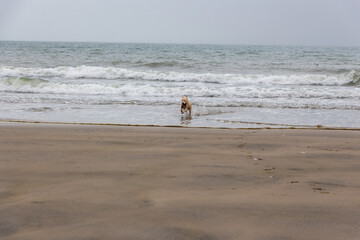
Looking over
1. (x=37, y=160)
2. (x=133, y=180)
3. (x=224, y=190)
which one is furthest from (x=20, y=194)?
(x=224, y=190)

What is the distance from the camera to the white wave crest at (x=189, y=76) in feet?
63.4

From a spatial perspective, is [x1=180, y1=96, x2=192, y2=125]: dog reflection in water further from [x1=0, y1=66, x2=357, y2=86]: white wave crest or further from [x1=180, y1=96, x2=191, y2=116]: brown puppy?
[x1=0, y1=66, x2=357, y2=86]: white wave crest

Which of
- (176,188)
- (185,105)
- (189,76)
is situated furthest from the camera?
(189,76)

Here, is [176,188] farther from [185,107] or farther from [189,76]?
[189,76]

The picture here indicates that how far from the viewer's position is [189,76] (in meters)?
20.5

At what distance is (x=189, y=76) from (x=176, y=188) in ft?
56.6

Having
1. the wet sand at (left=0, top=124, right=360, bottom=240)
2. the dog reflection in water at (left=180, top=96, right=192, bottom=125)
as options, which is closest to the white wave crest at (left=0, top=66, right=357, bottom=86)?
the dog reflection in water at (left=180, top=96, right=192, bottom=125)

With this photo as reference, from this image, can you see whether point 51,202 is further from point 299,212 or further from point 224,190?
point 299,212

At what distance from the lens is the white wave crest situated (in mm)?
19312

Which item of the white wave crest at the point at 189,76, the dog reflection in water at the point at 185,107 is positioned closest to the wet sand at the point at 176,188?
the dog reflection in water at the point at 185,107

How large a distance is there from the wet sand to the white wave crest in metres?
13.6

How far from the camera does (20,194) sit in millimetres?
3191

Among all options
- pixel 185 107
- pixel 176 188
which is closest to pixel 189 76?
pixel 185 107

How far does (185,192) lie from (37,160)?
1.82m
